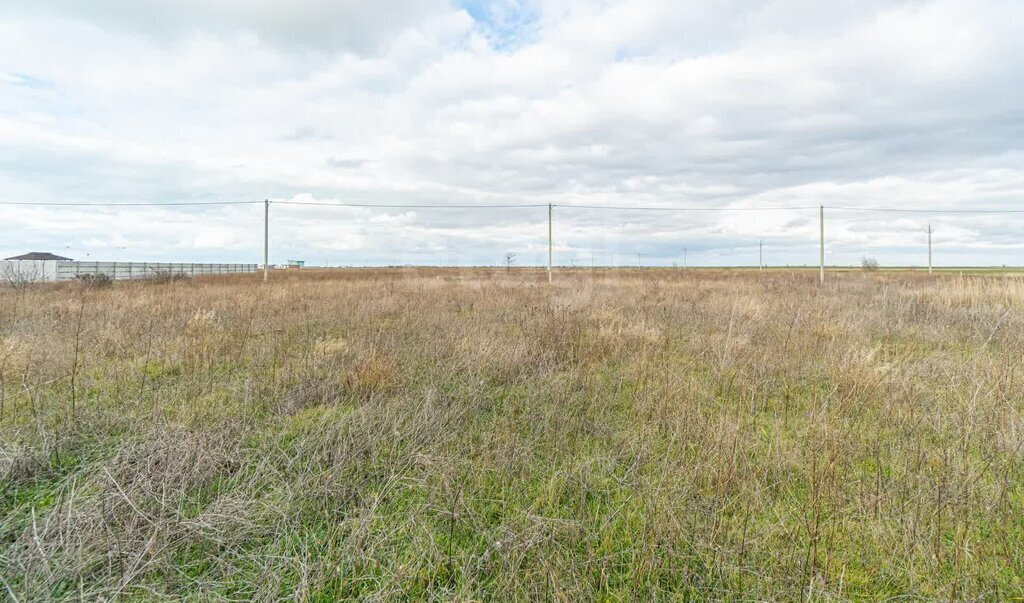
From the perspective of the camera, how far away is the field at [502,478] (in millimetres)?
1846

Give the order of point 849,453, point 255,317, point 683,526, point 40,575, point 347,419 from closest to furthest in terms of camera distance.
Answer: point 40,575, point 683,526, point 849,453, point 347,419, point 255,317

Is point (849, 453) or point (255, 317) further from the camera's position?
point (255, 317)

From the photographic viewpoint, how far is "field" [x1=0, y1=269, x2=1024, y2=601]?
1846 millimetres

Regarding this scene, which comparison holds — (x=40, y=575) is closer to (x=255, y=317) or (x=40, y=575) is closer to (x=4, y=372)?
(x=4, y=372)

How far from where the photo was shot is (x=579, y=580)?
1.83 m

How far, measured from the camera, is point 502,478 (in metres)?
2.58

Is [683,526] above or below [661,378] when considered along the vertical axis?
below

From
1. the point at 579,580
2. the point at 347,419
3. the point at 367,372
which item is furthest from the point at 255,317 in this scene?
the point at 579,580

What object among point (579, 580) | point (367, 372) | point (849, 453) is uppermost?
point (367, 372)

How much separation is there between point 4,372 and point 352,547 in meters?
5.13

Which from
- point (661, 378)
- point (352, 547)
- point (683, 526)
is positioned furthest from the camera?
point (661, 378)

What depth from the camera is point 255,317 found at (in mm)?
8438

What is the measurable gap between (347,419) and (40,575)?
1.72 metres

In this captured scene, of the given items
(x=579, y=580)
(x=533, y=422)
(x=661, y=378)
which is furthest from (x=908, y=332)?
(x=579, y=580)
